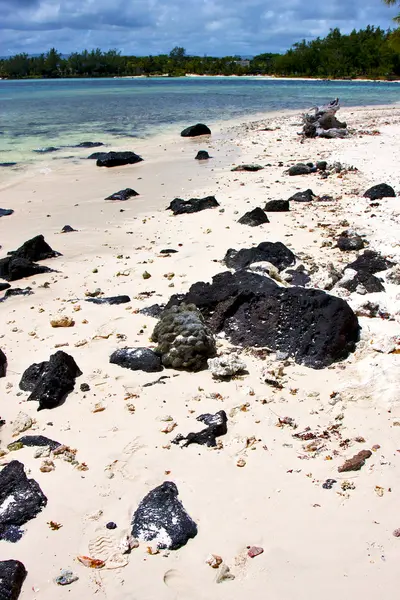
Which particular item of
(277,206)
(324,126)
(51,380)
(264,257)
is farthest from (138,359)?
(324,126)

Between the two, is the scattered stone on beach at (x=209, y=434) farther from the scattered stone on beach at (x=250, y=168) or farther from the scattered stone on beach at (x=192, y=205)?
the scattered stone on beach at (x=250, y=168)

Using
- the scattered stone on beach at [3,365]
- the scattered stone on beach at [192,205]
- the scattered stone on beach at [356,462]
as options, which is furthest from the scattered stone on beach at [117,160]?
the scattered stone on beach at [356,462]

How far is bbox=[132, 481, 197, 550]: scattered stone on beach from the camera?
3475 millimetres

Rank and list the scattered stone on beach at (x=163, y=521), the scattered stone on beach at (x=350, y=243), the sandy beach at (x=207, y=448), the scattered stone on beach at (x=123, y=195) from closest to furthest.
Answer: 1. the sandy beach at (x=207, y=448)
2. the scattered stone on beach at (x=163, y=521)
3. the scattered stone on beach at (x=350, y=243)
4. the scattered stone on beach at (x=123, y=195)

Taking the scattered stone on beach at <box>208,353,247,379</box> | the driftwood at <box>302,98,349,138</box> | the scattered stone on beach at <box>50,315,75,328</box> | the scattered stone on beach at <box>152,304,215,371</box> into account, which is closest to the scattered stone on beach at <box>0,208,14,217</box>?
the scattered stone on beach at <box>50,315,75,328</box>

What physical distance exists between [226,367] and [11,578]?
8.74 feet

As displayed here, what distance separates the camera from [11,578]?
3117 mm

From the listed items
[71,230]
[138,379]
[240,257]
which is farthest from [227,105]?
[138,379]

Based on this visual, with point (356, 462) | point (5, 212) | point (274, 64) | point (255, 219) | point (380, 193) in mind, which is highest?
point (274, 64)

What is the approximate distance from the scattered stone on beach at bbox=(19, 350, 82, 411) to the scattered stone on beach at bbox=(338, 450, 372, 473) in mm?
2549

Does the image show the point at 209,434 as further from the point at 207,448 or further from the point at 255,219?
the point at 255,219

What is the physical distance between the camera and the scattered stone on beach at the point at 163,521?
3.47 metres

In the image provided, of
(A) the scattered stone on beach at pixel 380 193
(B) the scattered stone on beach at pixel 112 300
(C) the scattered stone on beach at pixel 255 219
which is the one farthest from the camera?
(A) the scattered stone on beach at pixel 380 193

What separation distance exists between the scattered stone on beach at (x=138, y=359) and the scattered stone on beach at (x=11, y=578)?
2.42m
